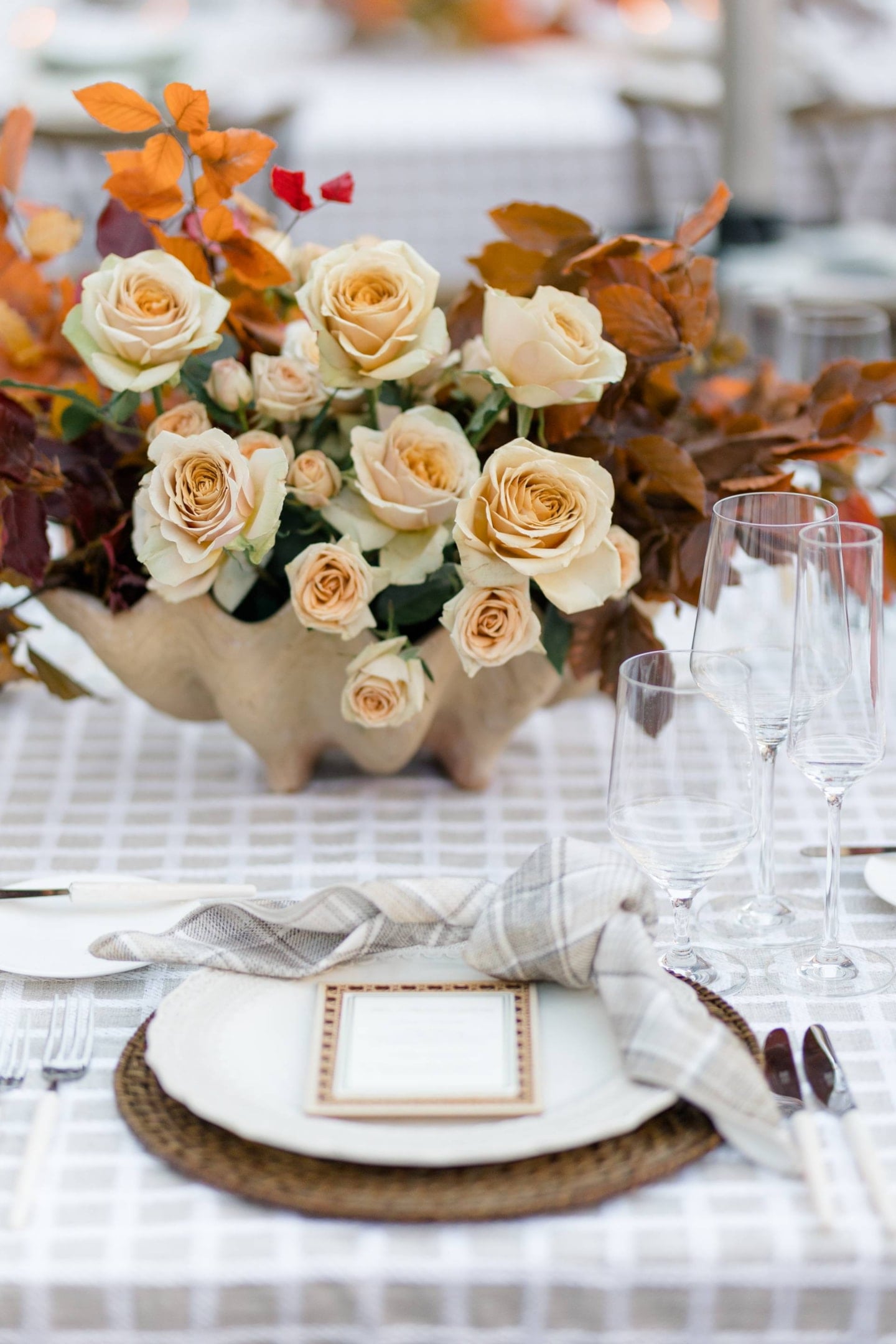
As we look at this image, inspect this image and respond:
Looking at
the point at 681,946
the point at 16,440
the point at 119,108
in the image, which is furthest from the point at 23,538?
the point at 681,946

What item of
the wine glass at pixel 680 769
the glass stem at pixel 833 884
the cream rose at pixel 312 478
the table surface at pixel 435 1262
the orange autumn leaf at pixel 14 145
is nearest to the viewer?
the table surface at pixel 435 1262

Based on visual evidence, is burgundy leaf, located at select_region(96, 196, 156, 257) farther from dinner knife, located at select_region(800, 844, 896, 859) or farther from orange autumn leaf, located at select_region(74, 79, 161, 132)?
dinner knife, located at select_region(800, 844, 896, 859)

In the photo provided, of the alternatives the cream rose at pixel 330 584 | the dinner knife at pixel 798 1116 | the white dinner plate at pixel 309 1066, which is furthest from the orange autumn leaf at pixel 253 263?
the dinner knife at pixel 798 1116

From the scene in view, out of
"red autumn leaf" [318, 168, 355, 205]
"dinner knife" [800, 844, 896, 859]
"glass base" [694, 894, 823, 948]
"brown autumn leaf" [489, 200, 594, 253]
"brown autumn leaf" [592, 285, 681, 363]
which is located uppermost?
"red autumn leaf" [318, 168, 355, 205]

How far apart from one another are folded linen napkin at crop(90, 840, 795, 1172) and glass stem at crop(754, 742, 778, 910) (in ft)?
0.46

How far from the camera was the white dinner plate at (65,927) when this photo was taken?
858 mm

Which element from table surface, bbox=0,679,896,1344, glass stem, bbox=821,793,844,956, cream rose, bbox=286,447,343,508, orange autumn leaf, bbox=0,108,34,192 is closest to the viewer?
table surface, bbox=0,679,896,1344

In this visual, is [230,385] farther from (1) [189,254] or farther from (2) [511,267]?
(2) [511,267]

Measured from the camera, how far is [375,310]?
2.92 ft

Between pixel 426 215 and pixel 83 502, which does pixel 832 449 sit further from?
pixel 426 215

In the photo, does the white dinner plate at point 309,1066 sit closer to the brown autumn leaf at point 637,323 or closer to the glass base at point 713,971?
the glass base at point 713,971

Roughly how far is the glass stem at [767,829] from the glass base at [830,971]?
50 mm

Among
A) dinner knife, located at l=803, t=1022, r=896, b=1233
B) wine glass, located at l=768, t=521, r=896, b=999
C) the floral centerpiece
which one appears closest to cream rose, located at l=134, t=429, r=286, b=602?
the floral centerpiece

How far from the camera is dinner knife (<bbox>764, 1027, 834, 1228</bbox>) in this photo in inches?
25.9
